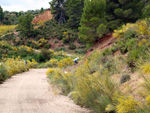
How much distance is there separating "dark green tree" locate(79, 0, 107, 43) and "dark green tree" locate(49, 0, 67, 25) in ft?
156

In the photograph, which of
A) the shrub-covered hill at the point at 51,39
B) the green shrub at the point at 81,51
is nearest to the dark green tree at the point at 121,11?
the green shrub at the point at 81,51

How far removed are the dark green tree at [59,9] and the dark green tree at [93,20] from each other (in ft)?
156

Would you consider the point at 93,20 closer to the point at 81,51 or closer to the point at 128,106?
the point at 128,106

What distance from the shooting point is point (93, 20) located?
56.6 feet

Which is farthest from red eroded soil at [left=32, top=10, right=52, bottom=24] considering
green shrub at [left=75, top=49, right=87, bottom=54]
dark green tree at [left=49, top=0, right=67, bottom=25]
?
green shrub at [left=75, top=49, right=87, bottom=54]

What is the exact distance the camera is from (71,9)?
5634 cm

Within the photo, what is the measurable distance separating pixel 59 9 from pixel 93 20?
48863 mm

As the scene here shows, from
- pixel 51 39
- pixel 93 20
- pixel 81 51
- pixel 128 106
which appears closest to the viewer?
pixel 128 106

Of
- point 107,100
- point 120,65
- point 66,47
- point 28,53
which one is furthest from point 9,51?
point 107,100

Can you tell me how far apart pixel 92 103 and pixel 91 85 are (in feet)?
1.92

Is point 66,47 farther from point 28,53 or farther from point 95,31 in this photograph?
point 95,31

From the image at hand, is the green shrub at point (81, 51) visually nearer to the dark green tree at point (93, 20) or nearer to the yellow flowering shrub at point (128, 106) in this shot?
the dark green tree at point (93, 20)

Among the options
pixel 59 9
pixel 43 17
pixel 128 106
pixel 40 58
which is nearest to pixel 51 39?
pixel 59 9

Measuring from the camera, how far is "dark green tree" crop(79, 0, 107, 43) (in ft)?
55.3
